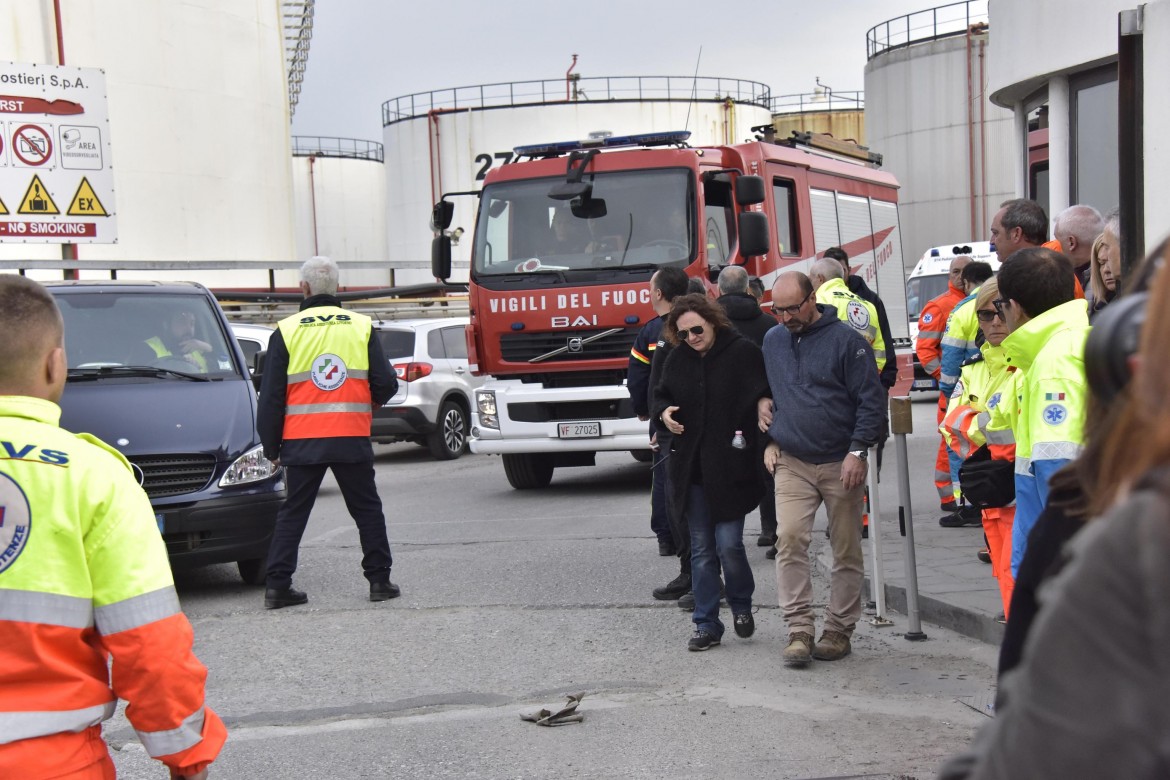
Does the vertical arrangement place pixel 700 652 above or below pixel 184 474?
below

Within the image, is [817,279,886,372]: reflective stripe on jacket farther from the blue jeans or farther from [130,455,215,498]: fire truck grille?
[130,455,215,498]: fire truck grille

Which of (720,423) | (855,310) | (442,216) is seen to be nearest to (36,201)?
(442,216)

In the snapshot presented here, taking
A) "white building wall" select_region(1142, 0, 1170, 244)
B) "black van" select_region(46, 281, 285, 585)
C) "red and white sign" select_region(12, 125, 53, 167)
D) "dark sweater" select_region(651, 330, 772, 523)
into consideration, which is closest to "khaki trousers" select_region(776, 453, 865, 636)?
"dark sweater" select_region(651, 330, 772, 523)

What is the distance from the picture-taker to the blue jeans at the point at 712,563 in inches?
263

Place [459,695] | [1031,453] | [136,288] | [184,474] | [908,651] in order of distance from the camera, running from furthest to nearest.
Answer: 1. [136,288]
2. [184,474]
3. [908,651]
4. [459,695]
5. [1031,453]

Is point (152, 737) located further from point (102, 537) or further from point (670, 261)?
point (670, 261)

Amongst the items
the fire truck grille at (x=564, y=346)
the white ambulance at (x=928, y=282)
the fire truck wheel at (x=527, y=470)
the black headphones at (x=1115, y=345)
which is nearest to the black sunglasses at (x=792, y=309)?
the black headphones at (x=1115, y=345)

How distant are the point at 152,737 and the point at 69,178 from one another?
17425mm

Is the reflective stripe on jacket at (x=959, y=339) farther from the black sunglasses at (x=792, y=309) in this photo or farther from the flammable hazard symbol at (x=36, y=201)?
the flammable hazard symbol at (x=36, y=201)

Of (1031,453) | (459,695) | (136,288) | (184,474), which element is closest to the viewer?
(1031,453)

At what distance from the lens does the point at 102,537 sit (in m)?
2.48

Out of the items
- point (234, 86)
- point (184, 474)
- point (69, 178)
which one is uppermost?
point (234, 86)

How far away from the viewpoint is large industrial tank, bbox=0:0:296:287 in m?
24.1

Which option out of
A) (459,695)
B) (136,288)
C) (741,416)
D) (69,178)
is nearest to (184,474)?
(136,288)
